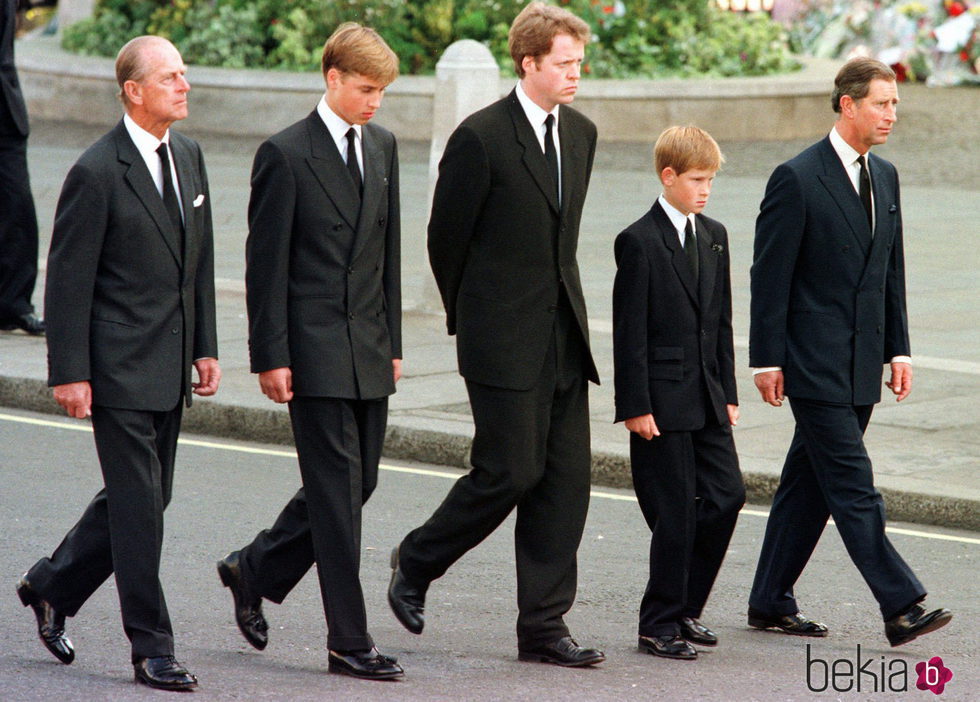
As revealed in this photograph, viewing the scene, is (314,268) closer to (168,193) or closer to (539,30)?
(168,193)

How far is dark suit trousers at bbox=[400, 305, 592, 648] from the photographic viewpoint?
5137 mm

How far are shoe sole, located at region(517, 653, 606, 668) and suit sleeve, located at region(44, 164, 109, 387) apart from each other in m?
1.50

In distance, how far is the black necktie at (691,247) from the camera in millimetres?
5344

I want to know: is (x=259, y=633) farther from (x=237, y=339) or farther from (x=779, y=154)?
(x=779, y=154)

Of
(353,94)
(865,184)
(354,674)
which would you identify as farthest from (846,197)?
(354,674)

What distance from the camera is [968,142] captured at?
23000mm

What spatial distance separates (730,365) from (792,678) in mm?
961

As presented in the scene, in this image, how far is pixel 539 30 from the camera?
507 cm

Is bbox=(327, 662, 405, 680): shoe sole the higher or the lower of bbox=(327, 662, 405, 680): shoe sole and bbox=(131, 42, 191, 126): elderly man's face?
the lower

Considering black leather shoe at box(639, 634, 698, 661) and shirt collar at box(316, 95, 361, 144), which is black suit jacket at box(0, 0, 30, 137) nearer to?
shirt collar at box(316, 95, 361, 144)

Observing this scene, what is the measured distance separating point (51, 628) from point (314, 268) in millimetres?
1273

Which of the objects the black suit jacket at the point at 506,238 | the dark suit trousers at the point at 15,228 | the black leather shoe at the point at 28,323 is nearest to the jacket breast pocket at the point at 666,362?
the black suit jacket at the point at 506,238

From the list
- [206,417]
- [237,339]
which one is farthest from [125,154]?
[237,339]

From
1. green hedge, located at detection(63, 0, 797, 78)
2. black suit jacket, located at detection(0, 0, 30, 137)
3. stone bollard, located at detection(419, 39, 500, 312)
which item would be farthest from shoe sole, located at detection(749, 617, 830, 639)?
green hedge, located at detection(63, 0, 797, 78)
